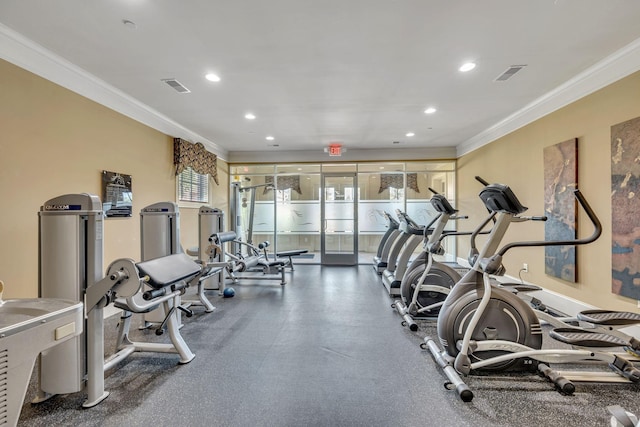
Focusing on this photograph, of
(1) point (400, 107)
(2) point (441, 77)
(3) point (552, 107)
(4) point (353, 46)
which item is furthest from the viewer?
(1) point (400, 107)

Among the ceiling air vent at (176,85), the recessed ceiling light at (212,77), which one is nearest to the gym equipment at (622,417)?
the recessed ceiling light at (212,77)

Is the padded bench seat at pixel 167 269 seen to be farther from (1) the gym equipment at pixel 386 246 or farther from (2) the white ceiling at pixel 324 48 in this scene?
(1) the gym equipment at pixel 386 246

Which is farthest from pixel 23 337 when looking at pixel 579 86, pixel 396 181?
pixel 396 181

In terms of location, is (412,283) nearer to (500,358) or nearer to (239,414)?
(500,358)

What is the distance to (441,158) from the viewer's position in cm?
707

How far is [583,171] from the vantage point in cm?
339

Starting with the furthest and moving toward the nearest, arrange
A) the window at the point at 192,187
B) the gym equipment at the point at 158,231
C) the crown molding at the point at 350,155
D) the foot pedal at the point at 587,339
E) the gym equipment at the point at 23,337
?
the crown molding at the point at 350,155 → the window at the point at 192,187 → the gym equipment at the point at 158,231 → the foot pedal at the point at 587,339 → the gym equipment at the point at 23,337

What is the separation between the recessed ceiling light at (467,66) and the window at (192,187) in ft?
15.9

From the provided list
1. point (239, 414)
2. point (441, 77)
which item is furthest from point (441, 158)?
point (239, 414)

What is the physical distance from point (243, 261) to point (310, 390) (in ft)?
9.43

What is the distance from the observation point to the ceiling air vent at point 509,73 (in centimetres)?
311

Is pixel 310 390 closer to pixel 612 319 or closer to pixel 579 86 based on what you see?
pixel 612 319

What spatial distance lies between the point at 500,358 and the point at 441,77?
9.74 feet

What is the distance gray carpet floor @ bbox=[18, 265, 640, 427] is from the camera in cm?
181
